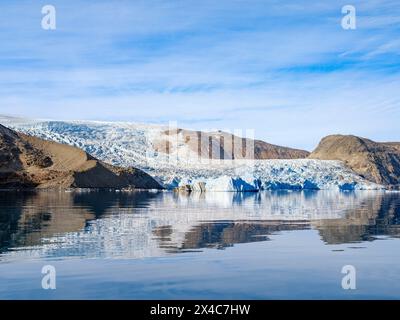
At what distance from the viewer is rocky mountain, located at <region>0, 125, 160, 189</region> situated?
94.8m

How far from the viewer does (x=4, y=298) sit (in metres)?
9.49

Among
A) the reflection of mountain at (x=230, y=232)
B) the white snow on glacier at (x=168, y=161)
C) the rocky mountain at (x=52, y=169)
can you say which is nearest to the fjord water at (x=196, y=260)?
the reflection of mountain at (x=230, y=232)

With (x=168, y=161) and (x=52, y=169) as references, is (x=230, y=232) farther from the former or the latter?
(x=168, y=161)

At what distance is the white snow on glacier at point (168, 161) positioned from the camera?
11569 centimetres

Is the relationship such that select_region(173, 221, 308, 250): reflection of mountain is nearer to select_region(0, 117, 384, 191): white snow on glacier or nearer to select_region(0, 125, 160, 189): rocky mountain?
select_region(0, 125, 160, 189): rocky mountain

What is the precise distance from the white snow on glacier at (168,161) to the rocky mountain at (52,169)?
1020 centimetres

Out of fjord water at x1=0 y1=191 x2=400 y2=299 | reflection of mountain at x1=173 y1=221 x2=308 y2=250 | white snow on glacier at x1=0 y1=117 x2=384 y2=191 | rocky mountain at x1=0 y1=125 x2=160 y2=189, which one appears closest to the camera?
fjord water at x1=0 y1=191 x2=400 y2=299

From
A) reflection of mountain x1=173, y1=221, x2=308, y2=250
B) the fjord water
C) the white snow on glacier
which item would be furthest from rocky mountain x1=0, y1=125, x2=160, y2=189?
the fjord water

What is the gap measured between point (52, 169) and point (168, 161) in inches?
1401

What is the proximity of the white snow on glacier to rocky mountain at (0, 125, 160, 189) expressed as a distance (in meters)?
10.2

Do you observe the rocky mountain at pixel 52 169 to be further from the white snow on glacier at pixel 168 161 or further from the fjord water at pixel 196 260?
the fjord water at pixel 196 260

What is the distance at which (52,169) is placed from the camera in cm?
10081

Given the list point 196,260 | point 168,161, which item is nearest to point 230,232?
point 196,260

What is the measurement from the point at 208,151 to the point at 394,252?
149 m
